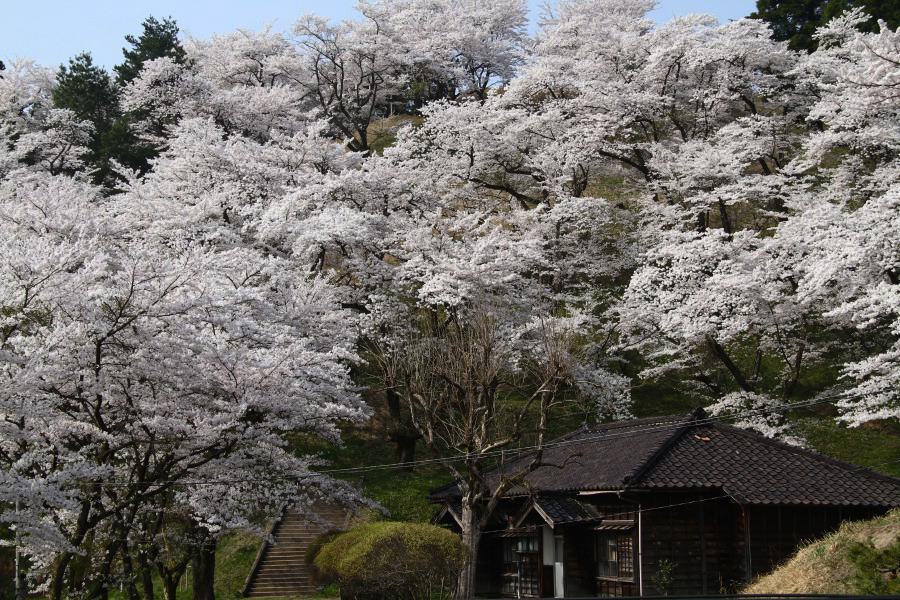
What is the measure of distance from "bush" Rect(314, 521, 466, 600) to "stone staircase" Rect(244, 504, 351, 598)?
3348mm

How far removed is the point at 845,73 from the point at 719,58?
10.1 meters

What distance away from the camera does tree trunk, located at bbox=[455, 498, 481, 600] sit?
66.1 ft

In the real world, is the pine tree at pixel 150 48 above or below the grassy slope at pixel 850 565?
above

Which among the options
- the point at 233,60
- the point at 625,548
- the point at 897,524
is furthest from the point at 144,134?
the point at 897,524

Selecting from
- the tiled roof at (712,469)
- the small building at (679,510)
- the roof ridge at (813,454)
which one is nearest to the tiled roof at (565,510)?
the small building at (679,510)

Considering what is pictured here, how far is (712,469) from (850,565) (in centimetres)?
594

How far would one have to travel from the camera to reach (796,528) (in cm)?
2080

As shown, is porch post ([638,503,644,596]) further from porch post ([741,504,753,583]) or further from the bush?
the bush

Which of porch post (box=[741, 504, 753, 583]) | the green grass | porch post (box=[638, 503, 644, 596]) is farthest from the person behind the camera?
the green grass

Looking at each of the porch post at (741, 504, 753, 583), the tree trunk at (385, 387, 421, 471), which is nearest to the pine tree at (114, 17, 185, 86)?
the tree trunk at (385, 387, 421, 471)

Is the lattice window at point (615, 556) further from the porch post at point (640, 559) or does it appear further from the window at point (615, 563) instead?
the porch post at point (640, 559)

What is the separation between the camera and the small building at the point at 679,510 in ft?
65.7

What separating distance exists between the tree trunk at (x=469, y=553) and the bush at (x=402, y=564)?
0.41 meters

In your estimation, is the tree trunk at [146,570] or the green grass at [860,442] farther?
the green grass at [860,442]
